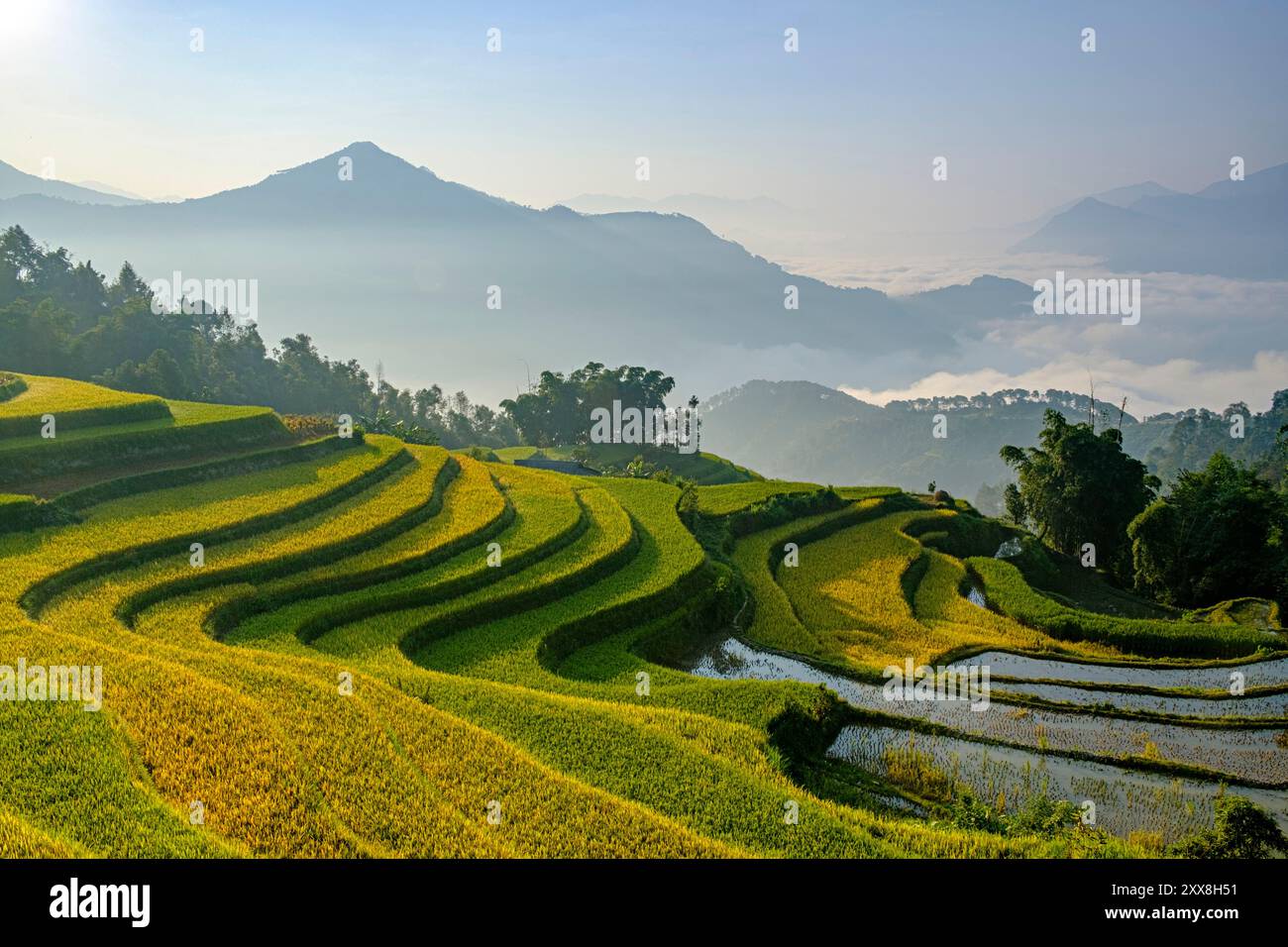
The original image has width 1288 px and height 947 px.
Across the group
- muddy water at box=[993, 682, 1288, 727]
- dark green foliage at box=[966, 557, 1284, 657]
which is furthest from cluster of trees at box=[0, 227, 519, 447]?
muddy water at box=[993, 682, 1288, 727]

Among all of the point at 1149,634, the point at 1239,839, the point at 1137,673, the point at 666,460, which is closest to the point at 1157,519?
the point at 1149,634

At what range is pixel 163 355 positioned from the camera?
154 feet

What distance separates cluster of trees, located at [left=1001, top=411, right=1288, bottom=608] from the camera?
25938 mm

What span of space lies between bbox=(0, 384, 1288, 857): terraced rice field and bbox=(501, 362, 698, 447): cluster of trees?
41.5 m

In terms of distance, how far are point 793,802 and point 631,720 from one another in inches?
126

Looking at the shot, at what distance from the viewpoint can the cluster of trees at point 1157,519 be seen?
85.1 ft

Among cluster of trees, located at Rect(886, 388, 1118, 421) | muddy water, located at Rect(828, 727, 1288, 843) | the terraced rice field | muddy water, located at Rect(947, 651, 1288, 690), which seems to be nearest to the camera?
the terraced rice field

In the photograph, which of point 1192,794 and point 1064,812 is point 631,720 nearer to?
point 1064,812

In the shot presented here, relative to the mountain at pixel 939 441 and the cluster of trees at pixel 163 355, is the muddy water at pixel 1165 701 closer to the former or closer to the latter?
the cluster of trees at pixel 163 355

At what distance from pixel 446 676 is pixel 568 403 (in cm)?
5862

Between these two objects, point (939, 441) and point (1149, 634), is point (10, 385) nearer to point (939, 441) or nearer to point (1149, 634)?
point (1149, 634)

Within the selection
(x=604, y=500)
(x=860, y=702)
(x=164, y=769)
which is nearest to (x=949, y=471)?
(x=604, y=500)

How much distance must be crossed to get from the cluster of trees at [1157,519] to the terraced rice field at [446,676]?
23.0 feet

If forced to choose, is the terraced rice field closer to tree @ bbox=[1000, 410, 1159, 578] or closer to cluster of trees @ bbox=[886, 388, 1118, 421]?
tree @ bbox=[1000, 410, 1159, 578]
